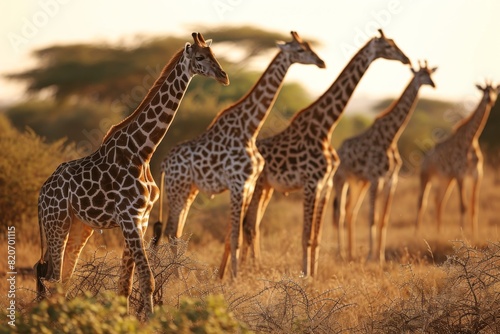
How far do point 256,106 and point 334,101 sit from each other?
3.54 feet

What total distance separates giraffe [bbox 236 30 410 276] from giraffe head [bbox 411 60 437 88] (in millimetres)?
2183

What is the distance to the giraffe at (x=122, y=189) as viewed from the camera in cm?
725

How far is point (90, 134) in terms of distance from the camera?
20.0 meters

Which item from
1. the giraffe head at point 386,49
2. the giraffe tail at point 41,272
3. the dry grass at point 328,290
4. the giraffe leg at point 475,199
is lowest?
the giraffe leg at point 475,199

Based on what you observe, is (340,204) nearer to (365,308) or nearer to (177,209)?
(177,209)

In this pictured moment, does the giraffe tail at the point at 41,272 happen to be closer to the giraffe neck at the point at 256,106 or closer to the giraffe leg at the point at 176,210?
the giraffe leg at the point at 176,210

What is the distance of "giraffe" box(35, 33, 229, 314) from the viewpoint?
285 inches

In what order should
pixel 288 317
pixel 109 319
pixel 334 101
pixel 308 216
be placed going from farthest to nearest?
pixel 334 101 → pixel 308 216 → pixel 288 317 → pixel 109 319

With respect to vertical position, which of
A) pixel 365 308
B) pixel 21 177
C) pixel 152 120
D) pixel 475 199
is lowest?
pixel 475 199

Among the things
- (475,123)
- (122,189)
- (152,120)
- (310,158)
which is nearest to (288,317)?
(122,189)

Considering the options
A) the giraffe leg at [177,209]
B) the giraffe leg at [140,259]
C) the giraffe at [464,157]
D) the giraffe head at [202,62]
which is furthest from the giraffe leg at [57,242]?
the giraffe at [464,157]

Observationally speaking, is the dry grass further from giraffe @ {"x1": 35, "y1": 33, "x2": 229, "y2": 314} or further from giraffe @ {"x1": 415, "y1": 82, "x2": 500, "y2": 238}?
giraffe @ {"x1": 415, "y1": 82, "x2": 500, "y2": 238}

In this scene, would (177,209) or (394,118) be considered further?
(394,118)

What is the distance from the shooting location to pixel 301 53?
10281 mm
